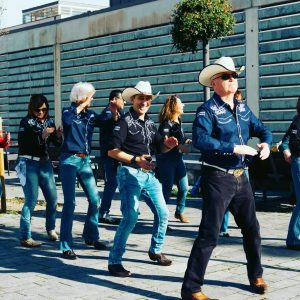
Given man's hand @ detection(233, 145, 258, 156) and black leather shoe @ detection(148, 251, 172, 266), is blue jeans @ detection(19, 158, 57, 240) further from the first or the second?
man's hand @ detection(233, 145, 258, 156)

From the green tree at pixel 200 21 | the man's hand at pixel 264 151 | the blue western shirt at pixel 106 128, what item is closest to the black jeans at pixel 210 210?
the man's hand at pixel 264 151

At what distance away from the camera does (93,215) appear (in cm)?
693

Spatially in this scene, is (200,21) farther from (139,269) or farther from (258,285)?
(258,285)

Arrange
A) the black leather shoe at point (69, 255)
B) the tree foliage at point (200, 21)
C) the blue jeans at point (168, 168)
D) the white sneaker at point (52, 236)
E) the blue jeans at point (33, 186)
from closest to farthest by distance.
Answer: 1. the black leather shoe at point (69, 255)
2. the blue jeans at point (33, 186)
3. the white sneaker at point (52, 236)
4. the blue jeans at point (168, 168)
5. the tree foliage at point (200, 21)

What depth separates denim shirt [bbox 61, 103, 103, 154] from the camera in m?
6.55

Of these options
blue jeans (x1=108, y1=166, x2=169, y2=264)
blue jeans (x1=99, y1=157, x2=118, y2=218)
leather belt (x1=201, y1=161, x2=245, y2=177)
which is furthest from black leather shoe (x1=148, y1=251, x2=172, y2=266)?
blue jeans (x1=99, y1=157, x2=118, y2=218)

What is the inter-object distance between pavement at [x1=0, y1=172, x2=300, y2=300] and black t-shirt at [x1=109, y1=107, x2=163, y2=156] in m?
1.20

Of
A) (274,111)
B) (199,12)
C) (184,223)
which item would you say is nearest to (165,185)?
(184,223)

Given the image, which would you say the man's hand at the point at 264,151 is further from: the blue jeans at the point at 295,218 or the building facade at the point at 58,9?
the building facade at the point at 58,9

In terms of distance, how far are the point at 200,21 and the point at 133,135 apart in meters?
6.94

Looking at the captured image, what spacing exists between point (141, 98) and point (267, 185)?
16.0 ft

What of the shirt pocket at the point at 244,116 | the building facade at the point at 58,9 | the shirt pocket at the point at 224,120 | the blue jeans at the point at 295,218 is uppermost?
the building facade at the point at 58,9

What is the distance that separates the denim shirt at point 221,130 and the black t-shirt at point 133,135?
1039 millimetres

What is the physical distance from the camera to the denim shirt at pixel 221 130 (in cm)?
471
